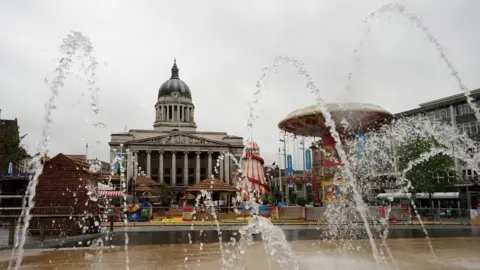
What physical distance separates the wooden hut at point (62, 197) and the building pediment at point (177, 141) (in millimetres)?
85115

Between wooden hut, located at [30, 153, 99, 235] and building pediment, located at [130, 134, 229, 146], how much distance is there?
85.1 meters

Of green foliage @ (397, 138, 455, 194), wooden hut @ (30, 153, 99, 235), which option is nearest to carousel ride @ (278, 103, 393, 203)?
wooden hut @ (30, 153, 99, 235)

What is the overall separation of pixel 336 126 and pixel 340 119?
1.21m

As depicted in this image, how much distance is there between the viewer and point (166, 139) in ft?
328

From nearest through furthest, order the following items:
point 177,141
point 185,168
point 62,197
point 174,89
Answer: point 62,197 < point 177,141 < point 185,168 < point 174,89

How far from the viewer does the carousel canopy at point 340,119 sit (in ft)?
70.9

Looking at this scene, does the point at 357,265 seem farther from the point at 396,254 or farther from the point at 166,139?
the point at 166,139

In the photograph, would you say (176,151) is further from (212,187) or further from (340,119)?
(340,119)

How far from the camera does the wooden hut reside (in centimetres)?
1380

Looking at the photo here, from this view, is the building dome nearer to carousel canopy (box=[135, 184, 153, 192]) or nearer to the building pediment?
the building pediment

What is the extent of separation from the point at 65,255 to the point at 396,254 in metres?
8.27

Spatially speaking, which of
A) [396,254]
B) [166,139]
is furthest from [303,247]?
[166,139]

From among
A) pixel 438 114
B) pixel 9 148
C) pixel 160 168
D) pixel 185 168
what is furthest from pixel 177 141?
pixel 9 148

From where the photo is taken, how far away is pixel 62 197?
1397 cm
